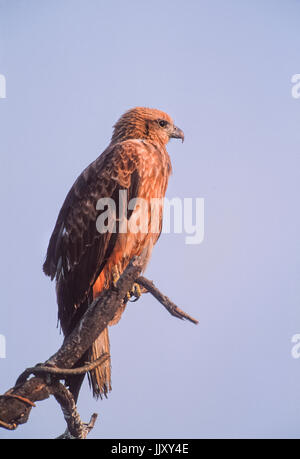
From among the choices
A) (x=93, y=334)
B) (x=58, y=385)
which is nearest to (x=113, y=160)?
(x=93, y=334)

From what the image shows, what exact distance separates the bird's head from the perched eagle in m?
0.21

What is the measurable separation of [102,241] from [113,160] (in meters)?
0.77

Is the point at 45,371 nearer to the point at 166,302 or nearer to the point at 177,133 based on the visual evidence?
the point at 166,302

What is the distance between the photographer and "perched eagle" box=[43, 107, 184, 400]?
13.1 ft

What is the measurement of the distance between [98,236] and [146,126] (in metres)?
1.52

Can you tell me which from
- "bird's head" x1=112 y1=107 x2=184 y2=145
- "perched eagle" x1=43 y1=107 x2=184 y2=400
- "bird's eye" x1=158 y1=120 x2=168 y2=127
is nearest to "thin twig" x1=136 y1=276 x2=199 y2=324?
"perched eagle" x1=43 y1=107 x2=184 y2=400

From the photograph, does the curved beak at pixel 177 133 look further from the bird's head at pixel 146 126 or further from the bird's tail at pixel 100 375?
the bird's tail at pixel 100 375

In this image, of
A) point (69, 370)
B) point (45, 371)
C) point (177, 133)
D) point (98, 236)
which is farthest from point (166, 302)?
point (177, 133)

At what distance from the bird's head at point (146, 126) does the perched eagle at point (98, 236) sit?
21 centimetres

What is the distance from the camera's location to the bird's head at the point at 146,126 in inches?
204

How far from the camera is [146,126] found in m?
5.24

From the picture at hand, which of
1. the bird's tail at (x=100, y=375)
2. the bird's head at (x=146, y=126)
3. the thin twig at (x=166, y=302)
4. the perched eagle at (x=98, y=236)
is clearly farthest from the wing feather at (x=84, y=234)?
the thin twig at (x=166, y=302)

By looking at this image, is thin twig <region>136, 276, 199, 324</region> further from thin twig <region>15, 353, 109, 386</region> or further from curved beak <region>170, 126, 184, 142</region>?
curved beak <region>170, 126, 184, 142</region>
